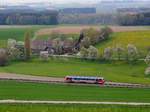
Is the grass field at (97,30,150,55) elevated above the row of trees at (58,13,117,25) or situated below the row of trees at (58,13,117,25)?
above

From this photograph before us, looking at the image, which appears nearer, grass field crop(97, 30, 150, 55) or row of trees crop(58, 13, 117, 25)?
grass field crop(97, 30, 150, 55)

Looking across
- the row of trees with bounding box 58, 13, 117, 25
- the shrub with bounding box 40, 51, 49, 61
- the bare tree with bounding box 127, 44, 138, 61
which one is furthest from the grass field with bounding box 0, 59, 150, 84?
the row of trees with bounding box 58, 13, 117, 25

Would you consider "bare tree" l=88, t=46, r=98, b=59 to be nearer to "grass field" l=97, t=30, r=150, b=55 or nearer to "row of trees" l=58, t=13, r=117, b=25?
"grass field" l=97, t=30, r=150, b=55

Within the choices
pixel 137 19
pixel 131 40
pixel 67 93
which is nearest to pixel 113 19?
pixel 137 19

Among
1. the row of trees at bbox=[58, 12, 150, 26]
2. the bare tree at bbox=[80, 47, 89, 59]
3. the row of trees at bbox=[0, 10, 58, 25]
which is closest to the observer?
the bare tree at bbox=[80, 47, 89, 59]

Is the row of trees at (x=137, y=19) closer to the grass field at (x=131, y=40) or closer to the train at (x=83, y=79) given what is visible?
the grass field at (x=131, y=40)

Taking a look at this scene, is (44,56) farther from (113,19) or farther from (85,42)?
(113,19)

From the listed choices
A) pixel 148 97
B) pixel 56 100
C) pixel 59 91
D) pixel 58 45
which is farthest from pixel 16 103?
pixel 58 45
